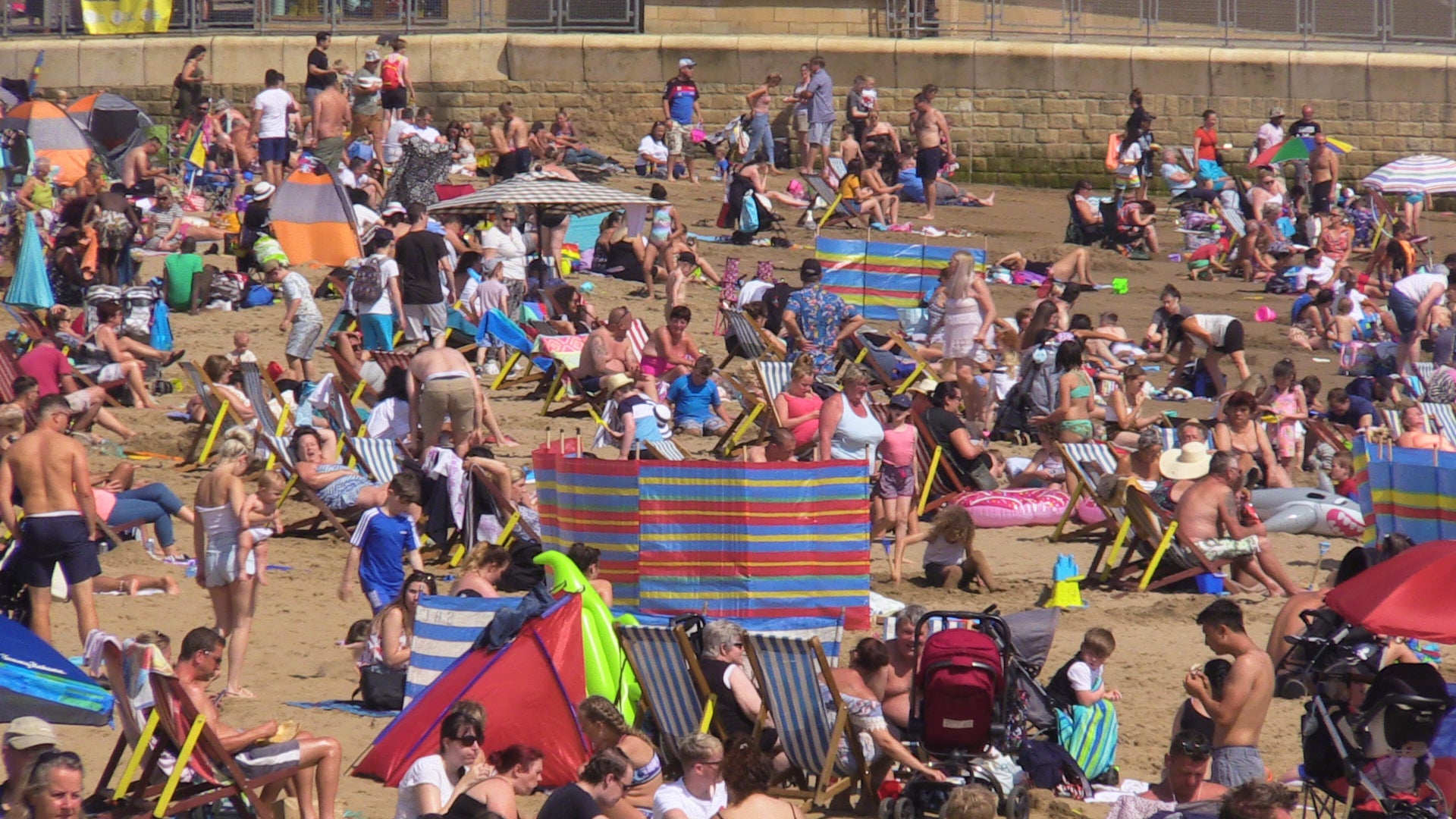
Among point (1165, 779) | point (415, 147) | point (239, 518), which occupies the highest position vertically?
point (415, 147)

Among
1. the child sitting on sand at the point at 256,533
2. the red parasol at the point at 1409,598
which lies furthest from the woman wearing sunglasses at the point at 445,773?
the red parasol at the point at 1409,598

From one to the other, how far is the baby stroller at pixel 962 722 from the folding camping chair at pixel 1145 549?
3.27 meters

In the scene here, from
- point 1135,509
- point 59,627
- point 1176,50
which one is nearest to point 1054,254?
point 1176,50

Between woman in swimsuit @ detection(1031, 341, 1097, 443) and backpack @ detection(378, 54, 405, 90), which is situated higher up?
backpack @ detection(378, 54, 405, 90)

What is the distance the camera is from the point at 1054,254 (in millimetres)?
20359

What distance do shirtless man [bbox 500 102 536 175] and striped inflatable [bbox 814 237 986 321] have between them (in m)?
5.13

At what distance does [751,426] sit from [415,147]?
6.98 m

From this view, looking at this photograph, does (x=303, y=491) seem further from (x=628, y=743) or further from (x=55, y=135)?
(x=55, y=135)

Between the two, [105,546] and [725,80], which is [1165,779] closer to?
[105,546]

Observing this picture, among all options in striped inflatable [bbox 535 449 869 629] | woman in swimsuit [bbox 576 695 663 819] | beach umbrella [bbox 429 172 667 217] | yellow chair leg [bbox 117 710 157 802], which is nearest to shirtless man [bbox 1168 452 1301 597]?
striped inflatable [bbox 535 449 869 629]

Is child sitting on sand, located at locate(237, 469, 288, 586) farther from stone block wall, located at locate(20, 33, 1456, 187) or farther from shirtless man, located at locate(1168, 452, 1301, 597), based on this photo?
stone block wall, located at locate(20, 33, 1456, 187)

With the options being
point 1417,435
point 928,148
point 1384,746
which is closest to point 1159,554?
point 1417,435

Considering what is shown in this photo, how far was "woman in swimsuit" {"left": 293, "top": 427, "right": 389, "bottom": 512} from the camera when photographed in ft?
36.0

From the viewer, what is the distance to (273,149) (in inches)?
794
